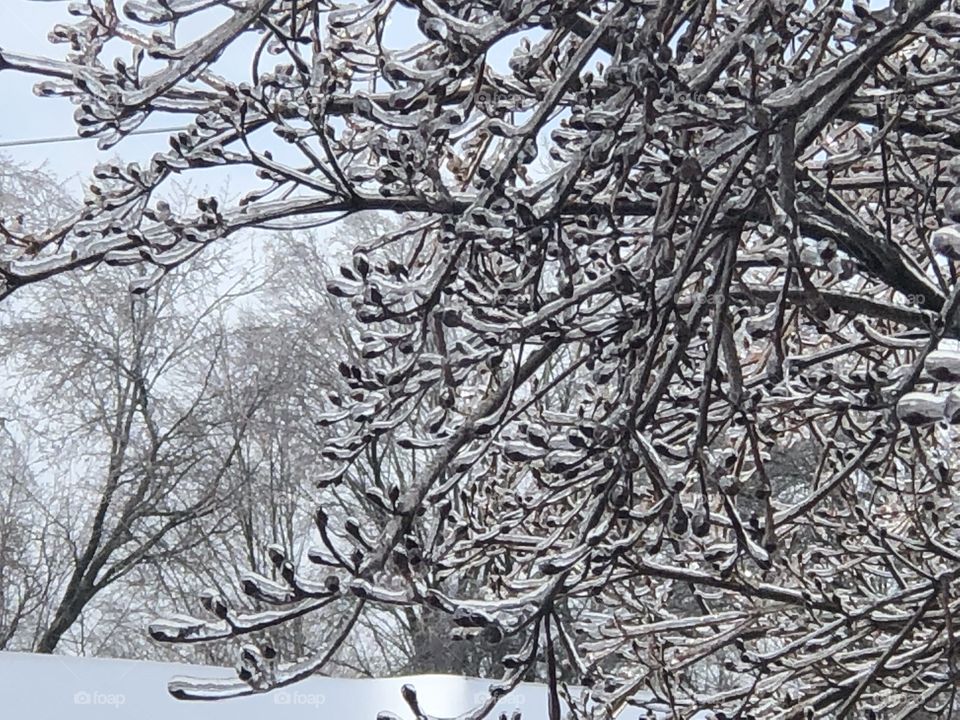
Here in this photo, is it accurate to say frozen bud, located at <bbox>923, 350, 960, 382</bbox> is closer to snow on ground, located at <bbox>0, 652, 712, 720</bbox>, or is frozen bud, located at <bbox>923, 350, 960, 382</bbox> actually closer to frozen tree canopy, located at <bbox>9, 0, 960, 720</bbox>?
frozen tree canopy, located at <bbox>9, 0, 960, 720</bbox>

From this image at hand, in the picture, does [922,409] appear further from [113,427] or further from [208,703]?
[113,427]

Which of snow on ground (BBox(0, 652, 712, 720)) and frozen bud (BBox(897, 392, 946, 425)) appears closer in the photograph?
frozen bud (BBox(897, 392, 946, 425))

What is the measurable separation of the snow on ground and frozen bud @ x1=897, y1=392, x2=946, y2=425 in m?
4.25

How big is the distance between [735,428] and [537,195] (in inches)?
35.6

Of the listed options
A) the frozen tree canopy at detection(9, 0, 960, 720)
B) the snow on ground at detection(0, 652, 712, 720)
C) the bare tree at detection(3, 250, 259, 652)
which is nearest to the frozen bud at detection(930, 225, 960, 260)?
the frozen tree canopy at detection(9, 0, 960, 720)

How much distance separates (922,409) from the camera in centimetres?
85

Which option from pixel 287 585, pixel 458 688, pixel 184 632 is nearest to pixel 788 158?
pixel 287 585

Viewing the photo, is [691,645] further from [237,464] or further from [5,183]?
[5,183]

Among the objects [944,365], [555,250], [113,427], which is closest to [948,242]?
[944,365]

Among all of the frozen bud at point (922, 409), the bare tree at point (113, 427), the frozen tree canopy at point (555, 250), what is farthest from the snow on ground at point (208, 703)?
the frozen bud at point (922, 409)

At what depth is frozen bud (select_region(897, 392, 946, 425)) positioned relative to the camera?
833 mm

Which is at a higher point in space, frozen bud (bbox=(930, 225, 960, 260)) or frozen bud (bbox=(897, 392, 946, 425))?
frozen bud (bbox=(930, 225, 960, 260))

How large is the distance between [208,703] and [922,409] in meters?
4.84

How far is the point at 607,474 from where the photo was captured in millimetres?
1571
